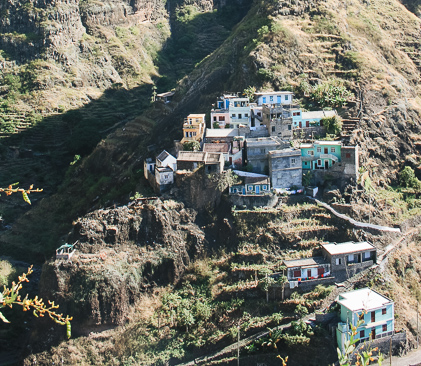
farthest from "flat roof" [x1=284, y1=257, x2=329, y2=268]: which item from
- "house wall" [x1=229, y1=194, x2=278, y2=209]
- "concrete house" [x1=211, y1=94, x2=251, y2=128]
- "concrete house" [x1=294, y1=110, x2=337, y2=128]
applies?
"concrete house" [x1=211, y1=94, x2=251, y2=128]

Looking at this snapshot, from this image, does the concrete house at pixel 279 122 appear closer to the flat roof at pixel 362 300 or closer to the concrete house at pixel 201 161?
the concrete house at pixel 201 161

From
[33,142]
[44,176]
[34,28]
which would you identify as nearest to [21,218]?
[44,176]

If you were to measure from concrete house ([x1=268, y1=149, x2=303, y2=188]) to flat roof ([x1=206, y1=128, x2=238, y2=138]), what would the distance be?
14.4 feet

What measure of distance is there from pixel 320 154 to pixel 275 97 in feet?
24.5

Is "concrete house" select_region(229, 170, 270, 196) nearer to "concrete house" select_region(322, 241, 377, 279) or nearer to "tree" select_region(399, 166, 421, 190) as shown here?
"concrete house" select_region(322, 241, 377, 279)

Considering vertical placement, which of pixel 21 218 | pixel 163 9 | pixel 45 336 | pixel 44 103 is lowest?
pixel 45 336

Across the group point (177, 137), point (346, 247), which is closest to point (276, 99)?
point (177, 137)

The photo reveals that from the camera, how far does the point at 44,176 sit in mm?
56625

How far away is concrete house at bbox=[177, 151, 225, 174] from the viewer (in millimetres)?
36781

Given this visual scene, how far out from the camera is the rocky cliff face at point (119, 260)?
109ft

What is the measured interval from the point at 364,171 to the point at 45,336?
23054 mm

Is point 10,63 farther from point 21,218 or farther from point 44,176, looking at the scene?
point 21,218

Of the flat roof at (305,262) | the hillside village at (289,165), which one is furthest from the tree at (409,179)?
the flat roof at (305,262)

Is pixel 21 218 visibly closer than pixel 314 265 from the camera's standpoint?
No
